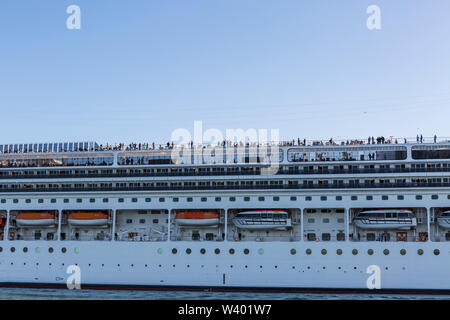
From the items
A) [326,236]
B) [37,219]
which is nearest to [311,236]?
[326,236]

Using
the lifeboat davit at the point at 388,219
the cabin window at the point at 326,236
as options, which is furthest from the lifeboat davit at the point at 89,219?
the lifeboat davit at the point at 388,219

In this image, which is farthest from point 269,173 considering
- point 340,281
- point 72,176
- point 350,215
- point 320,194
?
point 72,176

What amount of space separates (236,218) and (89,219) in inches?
374

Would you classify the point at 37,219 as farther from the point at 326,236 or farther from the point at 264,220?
the point at 326,236

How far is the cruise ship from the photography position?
2953cm

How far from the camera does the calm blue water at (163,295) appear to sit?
28438mm

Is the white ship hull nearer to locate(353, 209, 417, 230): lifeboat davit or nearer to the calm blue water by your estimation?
the calm blue water

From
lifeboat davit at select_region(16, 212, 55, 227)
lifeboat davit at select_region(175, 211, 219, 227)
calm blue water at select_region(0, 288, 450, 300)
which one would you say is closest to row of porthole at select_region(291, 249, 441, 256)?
calm blue water at select_region(0, 288, 450, 300)

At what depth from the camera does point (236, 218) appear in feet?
103

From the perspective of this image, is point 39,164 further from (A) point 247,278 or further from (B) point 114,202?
(A) point 247,278

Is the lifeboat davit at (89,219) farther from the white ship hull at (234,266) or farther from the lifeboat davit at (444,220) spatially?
the lifeboat davit at (444,220)

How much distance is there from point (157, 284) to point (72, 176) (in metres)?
9.49

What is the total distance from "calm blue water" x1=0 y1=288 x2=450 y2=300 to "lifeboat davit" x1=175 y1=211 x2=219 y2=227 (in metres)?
4.14

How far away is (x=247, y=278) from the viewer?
29.9 meters
